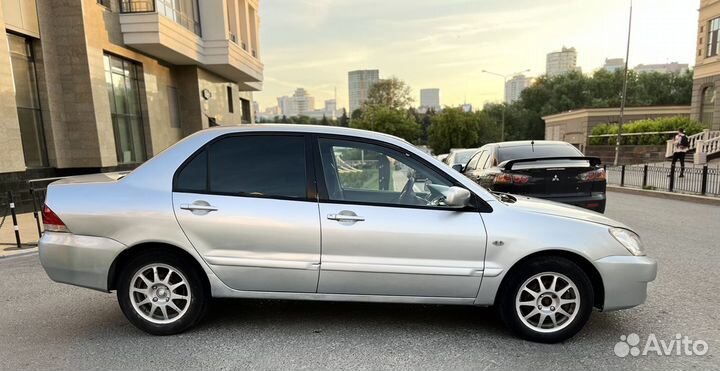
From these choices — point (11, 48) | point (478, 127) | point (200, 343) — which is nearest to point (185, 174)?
point (200, 343)

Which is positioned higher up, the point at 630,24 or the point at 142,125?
the point at 630,24

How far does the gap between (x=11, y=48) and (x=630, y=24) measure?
25299 mm

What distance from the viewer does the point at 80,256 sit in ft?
11.0

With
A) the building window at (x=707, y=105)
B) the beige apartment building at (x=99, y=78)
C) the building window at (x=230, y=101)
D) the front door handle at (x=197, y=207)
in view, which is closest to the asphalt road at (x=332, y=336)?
the front door handle at (x=197, y=207)

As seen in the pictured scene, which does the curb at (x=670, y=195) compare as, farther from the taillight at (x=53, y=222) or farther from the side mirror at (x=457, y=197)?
the taillight at (x=53, y=222)

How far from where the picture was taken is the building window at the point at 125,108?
14047mm

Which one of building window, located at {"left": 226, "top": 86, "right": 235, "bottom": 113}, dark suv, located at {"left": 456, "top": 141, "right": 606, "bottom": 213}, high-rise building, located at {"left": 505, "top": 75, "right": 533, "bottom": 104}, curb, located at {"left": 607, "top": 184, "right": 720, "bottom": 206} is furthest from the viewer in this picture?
high-rise building, located at {"left": 505, "top": 75, "right": 533, "bottom": 104}

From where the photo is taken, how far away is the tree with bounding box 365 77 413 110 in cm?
8106

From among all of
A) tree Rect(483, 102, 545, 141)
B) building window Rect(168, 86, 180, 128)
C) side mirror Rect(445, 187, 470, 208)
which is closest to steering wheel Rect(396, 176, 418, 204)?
side mirror Rect(445, 187, 470, 208)

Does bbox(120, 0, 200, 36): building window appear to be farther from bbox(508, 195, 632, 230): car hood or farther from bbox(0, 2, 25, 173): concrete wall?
bbox(508, 195, 632, 230): car hood

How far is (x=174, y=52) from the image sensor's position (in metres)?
15.5

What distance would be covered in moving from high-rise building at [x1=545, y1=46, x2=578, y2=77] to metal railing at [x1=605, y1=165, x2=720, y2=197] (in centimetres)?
10548

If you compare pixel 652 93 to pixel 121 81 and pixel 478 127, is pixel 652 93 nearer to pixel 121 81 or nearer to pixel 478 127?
pixel 478 127

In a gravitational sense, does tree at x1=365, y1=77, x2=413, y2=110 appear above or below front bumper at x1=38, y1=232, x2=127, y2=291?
above
